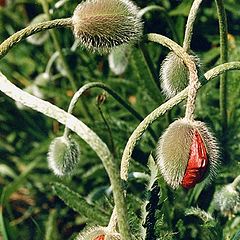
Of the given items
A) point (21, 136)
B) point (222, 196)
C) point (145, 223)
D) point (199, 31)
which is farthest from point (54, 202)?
point (145, 223)

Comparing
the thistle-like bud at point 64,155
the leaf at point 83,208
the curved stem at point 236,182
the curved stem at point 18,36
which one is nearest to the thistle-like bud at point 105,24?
the curved stem at point 18,36

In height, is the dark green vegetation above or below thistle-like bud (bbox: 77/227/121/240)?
below

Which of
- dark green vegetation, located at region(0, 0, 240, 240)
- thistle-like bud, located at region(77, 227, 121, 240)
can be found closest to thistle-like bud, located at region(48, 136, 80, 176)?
dark green vegetation, located at region(0, 0, 240, 240)

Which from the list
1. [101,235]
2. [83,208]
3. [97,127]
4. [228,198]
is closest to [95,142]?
[101,235]

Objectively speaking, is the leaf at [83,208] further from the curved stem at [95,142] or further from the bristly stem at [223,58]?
the curved stem at [95,142]

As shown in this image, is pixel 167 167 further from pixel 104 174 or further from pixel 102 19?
pixel 104 174

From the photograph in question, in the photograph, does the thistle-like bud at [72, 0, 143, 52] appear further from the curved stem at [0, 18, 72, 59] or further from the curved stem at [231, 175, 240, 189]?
the curved stem at [231, 175, 240, 189]
